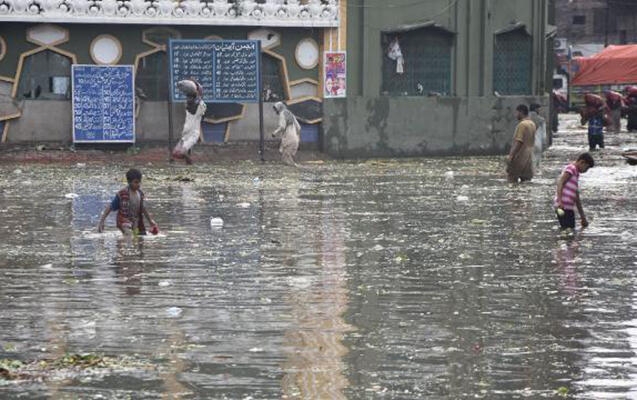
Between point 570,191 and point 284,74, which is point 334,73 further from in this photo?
point 570,191

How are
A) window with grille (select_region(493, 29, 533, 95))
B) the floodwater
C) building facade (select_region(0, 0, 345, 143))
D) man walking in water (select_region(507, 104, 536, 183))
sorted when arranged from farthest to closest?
window with grille (select_region(493, 29, 533, 95))
building facade (select_region(0, 0, 345, 143))
man walking in water (select_region(507, 104, 536, 183))
the floodwater

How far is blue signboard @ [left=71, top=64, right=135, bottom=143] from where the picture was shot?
27297 mm

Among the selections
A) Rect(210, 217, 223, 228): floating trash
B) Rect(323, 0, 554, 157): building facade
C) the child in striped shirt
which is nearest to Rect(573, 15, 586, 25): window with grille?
Rect(323, 0, 554, 157): building facade

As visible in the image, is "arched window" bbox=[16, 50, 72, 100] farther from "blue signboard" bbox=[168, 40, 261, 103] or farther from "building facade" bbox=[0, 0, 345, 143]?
"blue signboard" bbox=[168, 40, 261, 103]

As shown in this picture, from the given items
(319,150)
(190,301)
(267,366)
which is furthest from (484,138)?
(267,366)

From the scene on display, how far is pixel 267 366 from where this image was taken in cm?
827

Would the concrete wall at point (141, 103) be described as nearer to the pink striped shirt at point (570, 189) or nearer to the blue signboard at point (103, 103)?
the blue signboard at point (103, 103)

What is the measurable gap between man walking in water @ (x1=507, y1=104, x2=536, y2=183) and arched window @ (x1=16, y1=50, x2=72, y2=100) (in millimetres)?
9593

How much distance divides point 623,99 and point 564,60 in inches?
536

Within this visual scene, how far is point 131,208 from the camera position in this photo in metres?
14.8

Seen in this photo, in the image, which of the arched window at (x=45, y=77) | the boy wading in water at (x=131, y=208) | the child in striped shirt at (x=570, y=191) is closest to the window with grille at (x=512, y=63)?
the arched window at (x=45, y=77)

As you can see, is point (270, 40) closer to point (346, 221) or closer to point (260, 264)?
point (346, 221)

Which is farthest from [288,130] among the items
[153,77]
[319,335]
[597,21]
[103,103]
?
[597,21]

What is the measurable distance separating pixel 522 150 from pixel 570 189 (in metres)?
7.50
